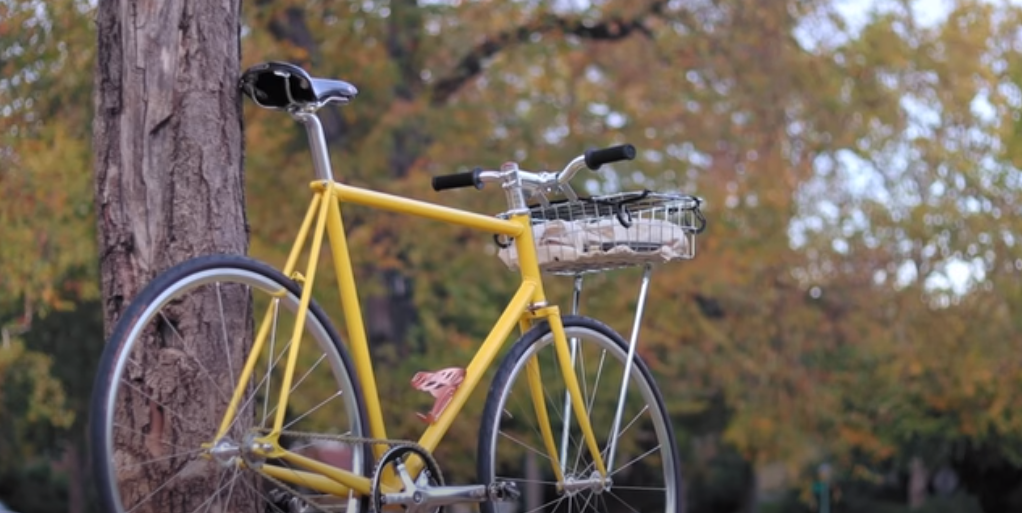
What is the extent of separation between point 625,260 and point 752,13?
9.12 m

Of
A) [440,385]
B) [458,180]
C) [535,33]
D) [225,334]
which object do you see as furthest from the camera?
[535,33]

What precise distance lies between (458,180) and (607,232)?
0.43 meters

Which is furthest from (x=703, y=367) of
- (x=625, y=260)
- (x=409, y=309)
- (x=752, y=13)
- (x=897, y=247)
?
(x=625, y=260)

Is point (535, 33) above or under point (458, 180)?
above

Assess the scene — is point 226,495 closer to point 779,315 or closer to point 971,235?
point 779,315

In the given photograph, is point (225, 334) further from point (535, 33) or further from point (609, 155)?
point (535, 33)

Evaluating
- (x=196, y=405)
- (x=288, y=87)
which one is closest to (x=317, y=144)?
(x=288, y=87)

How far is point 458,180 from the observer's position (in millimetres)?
3961

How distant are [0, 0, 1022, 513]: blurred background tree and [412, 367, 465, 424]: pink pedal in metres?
7.43

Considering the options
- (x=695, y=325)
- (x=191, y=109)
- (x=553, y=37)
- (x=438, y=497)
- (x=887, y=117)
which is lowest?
(x=438, y=497)

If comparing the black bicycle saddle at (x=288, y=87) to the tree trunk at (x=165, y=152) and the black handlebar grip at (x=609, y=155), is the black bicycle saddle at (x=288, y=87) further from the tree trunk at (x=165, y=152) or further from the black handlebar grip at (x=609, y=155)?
the black handlebar grip at (x=609, y=155)

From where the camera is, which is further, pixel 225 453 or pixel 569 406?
pixel 569 406

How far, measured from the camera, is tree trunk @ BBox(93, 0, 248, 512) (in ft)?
10.9

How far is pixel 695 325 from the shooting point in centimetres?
1412
